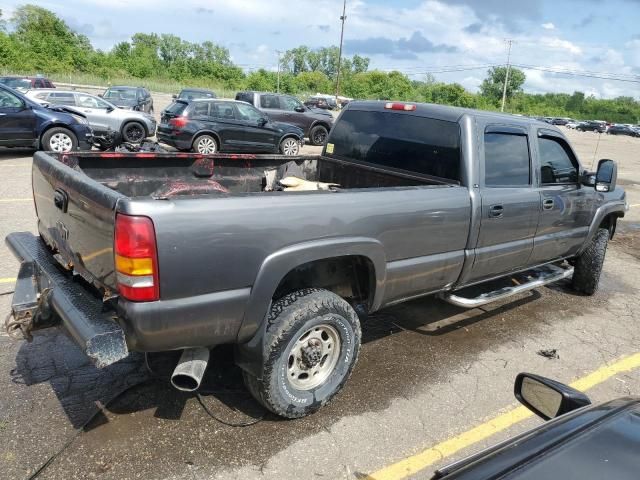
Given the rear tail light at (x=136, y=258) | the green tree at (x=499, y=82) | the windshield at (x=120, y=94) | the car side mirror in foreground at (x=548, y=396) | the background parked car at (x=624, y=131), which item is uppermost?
the green tree at (x=499, y=82)

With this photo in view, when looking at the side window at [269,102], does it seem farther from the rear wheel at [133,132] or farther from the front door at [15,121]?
the front door at [15,121]

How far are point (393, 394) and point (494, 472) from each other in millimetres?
2225

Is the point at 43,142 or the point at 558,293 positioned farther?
the point at 43,142

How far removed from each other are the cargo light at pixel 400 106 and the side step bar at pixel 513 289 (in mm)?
1572

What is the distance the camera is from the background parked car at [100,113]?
49.7 feet

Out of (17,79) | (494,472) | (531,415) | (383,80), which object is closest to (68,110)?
(17,79)

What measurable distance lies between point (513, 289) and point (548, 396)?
266 centimetres

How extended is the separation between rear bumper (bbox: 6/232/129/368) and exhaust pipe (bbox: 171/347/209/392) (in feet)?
1.09

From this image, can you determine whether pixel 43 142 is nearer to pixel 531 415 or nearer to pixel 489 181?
pixel 489 181

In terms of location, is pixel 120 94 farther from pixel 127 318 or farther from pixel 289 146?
pixel 127 318

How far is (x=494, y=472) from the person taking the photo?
4.63ft

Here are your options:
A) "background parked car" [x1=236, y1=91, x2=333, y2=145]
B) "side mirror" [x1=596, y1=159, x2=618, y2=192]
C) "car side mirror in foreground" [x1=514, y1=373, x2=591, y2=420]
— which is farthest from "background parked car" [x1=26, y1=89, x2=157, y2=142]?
"car side mirror in foreground" [x1=514, y1=373, x2=591, y2=420]

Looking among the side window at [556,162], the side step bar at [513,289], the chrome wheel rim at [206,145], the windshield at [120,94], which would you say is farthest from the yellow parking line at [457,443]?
the windshield at [120,94]

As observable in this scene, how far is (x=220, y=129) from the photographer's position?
1418 cm
